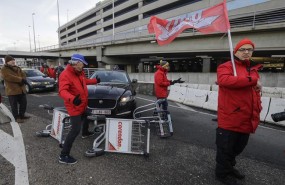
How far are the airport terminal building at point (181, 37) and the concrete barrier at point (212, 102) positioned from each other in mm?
5186

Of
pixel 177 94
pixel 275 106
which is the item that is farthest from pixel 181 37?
pixel 275 106

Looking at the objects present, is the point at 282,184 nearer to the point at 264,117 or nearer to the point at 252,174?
the point at 252,174

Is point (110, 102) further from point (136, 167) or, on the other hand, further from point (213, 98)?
point (213, 98)

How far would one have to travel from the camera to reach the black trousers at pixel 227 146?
2904 millimetres

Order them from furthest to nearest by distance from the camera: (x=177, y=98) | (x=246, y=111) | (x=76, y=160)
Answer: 1. (x=177, y=98)
2. (x=76, y=160)
3. (x=246, y=111)

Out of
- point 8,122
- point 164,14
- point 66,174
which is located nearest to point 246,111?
point 66,174

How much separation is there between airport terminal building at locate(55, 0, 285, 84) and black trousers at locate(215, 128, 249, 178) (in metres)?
1.99

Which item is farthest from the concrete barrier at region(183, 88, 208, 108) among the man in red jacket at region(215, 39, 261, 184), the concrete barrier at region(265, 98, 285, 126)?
the man in red jacket at region(215, 39, 261, 184)

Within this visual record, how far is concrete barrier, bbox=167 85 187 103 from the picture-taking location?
10813 mm

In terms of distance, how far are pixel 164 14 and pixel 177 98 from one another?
3578 cm

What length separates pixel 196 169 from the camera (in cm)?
350

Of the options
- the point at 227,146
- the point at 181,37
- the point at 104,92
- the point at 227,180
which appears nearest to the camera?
the point at 227,146

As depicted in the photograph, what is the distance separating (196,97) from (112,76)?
4553 millimetres

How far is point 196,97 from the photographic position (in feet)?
32.4
